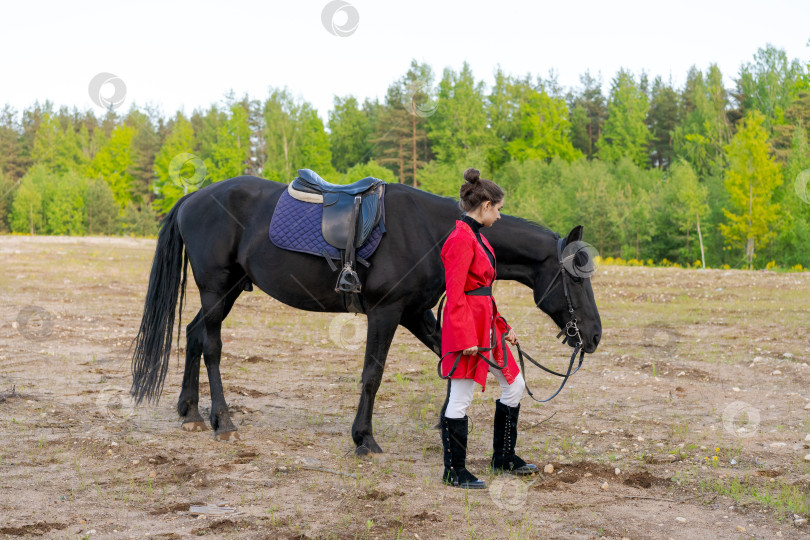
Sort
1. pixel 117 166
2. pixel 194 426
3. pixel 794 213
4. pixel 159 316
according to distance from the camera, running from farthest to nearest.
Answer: pixel 117 166 < pixel 794 213 < pixel 159 316 < pixel 194 426

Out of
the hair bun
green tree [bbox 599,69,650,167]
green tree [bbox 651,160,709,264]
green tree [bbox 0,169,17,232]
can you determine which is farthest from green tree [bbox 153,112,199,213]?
the hair bun

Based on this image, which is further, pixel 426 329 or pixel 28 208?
pixel 28 208

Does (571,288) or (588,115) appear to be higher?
(588,115)

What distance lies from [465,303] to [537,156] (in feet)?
216

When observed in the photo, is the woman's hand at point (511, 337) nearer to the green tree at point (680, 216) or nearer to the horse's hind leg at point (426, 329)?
the horse's hind leg at point (426, 329)

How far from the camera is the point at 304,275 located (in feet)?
21.4

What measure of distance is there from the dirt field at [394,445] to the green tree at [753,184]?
33.0m

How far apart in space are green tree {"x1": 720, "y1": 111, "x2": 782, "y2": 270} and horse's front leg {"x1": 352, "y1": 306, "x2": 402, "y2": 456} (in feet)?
134

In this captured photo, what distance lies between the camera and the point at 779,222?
43812 mm

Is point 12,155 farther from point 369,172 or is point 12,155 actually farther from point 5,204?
point 369,172

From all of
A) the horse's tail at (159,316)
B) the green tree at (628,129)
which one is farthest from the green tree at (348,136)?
the horse's tail at (159,316)

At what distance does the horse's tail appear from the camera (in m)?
6.97

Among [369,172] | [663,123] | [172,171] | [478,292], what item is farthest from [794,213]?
[478,292]

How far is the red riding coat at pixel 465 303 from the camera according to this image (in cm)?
511
